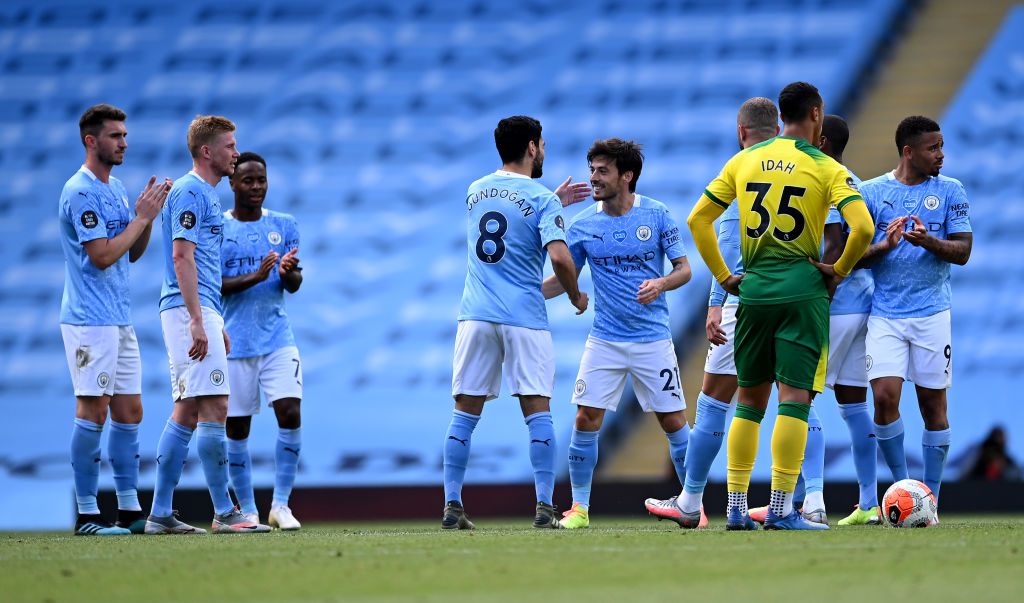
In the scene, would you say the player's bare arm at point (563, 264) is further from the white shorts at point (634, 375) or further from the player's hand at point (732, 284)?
the player's hand at point (732, 284)

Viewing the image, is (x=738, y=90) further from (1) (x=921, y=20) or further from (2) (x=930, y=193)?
(2) (x=930, y=193)

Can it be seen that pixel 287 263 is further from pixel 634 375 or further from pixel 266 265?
pixel 634 375

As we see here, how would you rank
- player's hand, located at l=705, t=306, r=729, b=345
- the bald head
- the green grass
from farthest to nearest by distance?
the bald head
player's hand, located at l=705, t=306, r=729, b=345
the green grass

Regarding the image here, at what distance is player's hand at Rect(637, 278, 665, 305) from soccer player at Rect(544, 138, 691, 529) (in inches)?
9.7

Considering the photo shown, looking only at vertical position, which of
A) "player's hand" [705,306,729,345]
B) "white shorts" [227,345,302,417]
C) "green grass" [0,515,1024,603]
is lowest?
"green grass" [0,515,1024,603]

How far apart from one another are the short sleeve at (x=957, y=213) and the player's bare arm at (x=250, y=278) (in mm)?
3835

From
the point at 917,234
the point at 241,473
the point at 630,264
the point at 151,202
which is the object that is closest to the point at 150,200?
the point at 151,202

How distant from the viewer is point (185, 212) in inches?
257

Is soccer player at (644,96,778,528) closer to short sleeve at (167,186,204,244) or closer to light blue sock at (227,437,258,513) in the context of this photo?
light blue sock at (227,437,258,513)

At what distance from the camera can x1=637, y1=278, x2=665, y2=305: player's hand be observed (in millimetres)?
6598

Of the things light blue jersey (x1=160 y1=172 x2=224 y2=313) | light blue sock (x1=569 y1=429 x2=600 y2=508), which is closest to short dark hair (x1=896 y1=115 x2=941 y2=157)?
light blue sock (x1=569 y1=429 x2=600 y2=508)

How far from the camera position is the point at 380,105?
1477 centimetres

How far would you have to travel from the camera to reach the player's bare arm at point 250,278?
24.1ft

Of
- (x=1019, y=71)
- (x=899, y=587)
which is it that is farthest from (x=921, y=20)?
(x=899, y=587)
